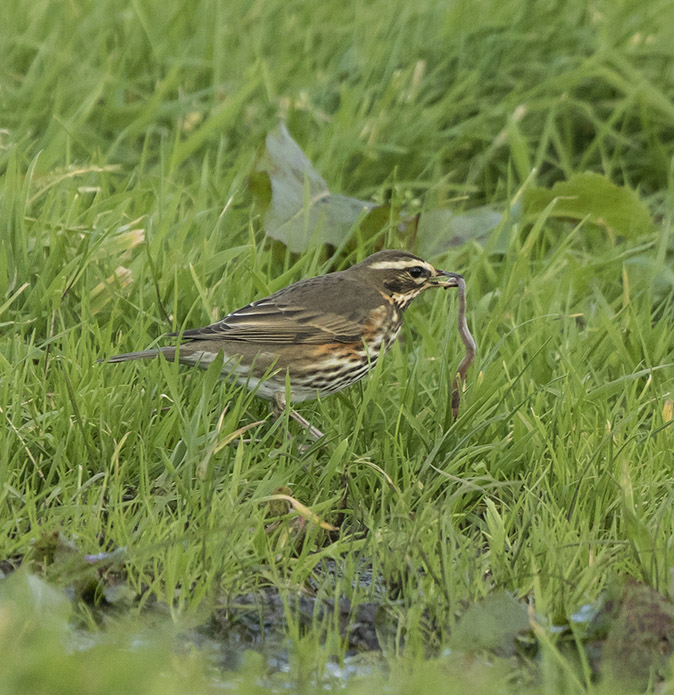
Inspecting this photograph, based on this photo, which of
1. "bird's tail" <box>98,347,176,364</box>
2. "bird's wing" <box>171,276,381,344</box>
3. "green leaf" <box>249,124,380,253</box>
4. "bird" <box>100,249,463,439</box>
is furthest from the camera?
"green leaf" <box>249,124,380,253</box>

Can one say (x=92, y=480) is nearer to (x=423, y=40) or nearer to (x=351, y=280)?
(x=351, y=280)

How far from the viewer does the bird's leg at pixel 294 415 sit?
18.0 feet

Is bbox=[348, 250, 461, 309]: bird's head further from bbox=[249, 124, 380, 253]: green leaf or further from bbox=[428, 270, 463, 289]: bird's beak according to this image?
bbox=[249, 124, 380, 253]: green leaf

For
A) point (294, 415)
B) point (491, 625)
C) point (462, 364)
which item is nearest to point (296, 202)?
point (294, 415)

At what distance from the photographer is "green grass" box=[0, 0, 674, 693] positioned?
14.0ft

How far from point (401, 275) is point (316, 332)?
2.16 feet

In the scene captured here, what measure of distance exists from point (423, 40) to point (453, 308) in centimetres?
353

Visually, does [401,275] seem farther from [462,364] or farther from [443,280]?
[462,364]

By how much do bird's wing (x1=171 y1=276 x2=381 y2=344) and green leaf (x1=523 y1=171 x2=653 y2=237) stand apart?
2.04 m

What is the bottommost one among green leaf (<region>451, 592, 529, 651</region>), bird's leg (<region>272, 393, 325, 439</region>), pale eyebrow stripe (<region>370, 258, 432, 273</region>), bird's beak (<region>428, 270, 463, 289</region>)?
bird's leg (<region>272, 393, 325, 439</region>)

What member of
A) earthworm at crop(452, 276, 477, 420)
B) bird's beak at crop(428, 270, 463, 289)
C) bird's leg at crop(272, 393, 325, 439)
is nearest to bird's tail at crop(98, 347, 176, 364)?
bird's leg at crop(272, 393, 325, 439)

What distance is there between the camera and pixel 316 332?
6.05 metres

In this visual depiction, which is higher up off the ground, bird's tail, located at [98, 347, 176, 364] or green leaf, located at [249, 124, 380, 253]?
green leaf, located at [249, 124, 380, 253]

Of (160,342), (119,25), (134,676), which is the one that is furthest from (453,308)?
(119,25)
